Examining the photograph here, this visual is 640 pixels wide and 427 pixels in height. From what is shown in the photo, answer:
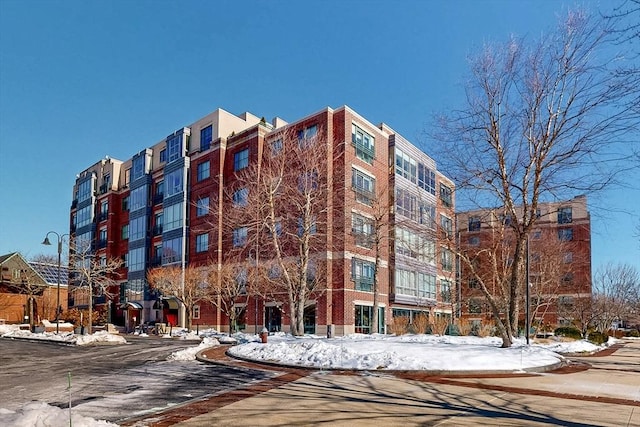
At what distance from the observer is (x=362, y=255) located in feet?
136

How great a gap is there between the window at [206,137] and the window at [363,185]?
53.3ft

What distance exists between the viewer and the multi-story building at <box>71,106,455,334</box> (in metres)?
39.2

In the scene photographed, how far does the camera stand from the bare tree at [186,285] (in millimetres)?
41750

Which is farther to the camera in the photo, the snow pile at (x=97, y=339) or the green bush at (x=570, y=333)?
the green bush at (x=570, y=333)

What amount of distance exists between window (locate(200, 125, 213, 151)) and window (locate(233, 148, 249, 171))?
4.71m

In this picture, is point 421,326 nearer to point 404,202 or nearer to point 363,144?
point 404,202

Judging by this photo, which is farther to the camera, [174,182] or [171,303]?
[174,182]

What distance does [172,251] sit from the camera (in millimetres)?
51375

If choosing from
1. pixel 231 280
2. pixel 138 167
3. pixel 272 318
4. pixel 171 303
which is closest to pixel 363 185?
pixel 231 280

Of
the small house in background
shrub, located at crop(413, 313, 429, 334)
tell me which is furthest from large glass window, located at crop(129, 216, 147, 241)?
shrub, located at crop(413, 313, 429, 334)

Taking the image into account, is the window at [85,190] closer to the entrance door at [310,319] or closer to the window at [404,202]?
the entrance door at [310,319]

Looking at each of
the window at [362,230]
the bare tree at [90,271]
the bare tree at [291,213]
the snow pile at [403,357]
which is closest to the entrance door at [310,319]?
the bare tree at [291,213]

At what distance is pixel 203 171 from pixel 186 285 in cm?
1274

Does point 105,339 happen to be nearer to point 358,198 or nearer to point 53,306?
point 358,198
